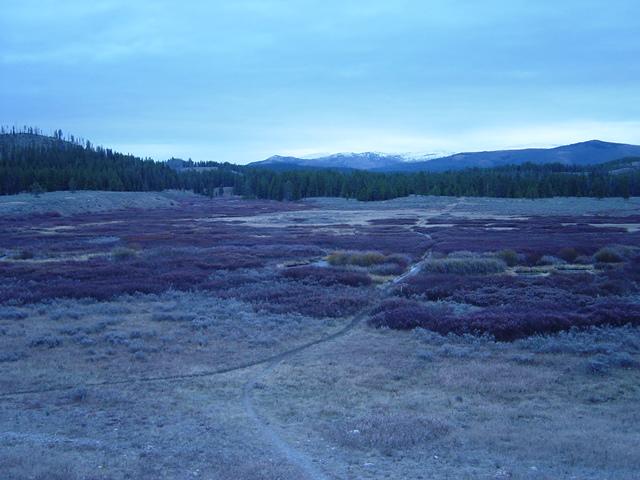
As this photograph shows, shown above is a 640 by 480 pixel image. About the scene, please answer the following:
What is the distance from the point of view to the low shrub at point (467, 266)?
33625 millimetres

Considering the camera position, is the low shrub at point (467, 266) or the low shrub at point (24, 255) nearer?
the low shrub at point (467, 266)

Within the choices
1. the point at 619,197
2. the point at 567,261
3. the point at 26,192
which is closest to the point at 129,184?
the point at 26,192

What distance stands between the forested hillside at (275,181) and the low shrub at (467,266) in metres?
97.2

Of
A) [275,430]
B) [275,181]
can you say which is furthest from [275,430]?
[275,181]

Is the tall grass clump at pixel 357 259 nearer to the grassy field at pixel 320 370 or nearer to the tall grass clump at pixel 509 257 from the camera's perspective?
the grassy field at pixel 320 370

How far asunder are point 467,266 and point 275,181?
13287 centimetres

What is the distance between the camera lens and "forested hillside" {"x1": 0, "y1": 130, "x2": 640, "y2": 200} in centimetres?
12775

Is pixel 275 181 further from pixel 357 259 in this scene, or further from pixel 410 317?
pixel 410 317

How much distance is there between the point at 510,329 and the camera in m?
19.4

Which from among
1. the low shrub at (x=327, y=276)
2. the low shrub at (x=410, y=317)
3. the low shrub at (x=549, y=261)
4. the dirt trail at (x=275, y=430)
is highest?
the low shrub at (x=549, y=261)

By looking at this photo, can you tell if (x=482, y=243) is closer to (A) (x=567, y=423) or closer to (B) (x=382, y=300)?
(B) (x=382, y=300)

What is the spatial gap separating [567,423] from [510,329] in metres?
7.59

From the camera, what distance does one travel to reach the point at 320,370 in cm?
1598

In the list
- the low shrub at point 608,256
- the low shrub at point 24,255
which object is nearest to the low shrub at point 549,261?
the low shrub at point 608,256
